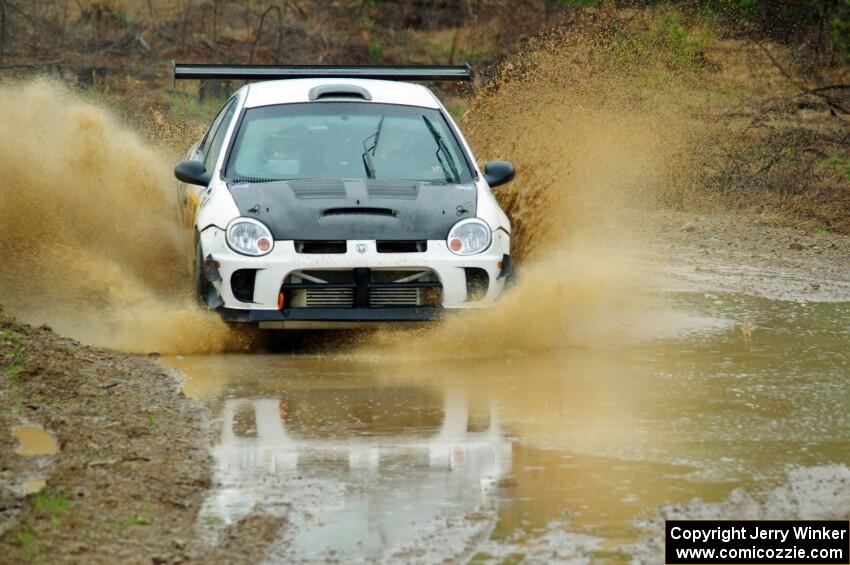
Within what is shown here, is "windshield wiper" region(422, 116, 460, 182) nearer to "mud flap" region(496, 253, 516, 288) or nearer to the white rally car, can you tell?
the white rally car

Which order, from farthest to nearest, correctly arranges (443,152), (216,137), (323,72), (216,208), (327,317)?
1. (323,72)
2. (216,137)
3. (443,152)
4. (216,208)
5. (327,317)

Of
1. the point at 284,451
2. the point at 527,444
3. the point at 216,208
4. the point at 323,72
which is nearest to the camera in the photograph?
the point at 284,451

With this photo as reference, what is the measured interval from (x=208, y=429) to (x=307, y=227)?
6.90ft

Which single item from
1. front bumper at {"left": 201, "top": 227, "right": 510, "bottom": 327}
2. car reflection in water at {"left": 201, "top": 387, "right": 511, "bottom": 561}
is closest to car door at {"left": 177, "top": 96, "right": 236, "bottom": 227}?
front bumper at {"left": 201, "top": 227, "right": 510, "bottom": 327}

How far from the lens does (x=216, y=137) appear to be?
1048cm

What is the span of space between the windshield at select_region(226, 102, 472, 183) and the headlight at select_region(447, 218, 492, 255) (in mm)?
727

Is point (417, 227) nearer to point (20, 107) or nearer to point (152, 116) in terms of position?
point (20, 107)

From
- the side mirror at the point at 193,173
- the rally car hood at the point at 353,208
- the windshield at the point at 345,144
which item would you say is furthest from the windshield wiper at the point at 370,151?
the side mirror at the point at 193,173

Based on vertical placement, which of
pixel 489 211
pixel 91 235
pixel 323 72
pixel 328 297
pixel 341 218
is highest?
pixel 323 72

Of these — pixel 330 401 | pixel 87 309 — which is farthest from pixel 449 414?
pixel 87 309

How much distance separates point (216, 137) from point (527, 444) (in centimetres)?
467

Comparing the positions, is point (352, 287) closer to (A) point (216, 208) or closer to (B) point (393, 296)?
(B) point (393, 296)

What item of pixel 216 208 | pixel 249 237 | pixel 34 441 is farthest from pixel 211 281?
pixel 34 441

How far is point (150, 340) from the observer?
9023mm
